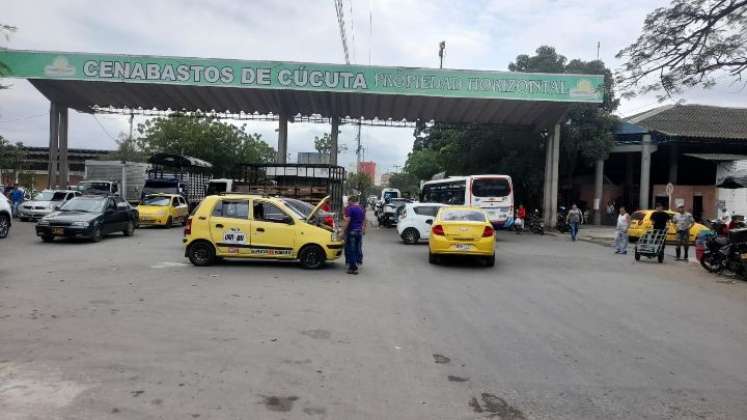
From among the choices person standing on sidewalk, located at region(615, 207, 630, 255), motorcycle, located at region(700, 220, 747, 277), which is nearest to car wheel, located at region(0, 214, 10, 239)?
person standing on sidewalk, located at region(615, 207, 630, 255)

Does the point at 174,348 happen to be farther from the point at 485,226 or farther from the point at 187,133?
the point at 187,133

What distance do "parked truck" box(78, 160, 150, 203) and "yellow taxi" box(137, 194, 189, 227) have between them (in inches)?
199

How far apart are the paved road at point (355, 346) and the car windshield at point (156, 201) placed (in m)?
12.8

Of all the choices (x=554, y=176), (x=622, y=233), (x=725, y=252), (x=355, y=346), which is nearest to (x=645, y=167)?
(x=554, y=176)

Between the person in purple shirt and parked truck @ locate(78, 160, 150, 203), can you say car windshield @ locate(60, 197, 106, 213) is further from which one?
parked truck @ locate(78, 160, 150, 203)

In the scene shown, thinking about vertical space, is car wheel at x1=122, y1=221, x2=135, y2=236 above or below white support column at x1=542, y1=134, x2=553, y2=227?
below

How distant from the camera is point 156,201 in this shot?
80.9 ft

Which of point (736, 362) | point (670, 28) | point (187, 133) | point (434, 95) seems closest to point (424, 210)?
point (434, 95)

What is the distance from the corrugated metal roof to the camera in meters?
28.9

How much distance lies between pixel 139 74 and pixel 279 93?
6.51m

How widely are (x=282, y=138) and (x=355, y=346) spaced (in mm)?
27439

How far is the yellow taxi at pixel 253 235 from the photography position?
12.2m

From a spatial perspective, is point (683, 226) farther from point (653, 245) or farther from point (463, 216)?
point (463, 216)

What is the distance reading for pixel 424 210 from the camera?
20.4 metres
